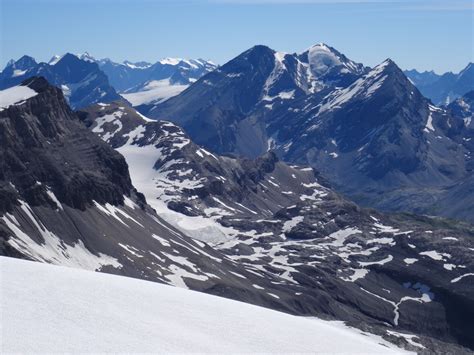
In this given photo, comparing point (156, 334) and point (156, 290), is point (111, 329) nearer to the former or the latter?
point (156, 334)

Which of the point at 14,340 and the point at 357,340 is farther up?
the point at 357,340

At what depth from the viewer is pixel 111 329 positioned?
72500 mm

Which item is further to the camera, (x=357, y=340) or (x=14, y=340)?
(x=357, y=340)

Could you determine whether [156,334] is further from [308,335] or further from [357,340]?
[357,340]

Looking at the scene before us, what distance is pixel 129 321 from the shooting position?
7556 cm

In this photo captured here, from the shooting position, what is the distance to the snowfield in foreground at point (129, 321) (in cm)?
6900

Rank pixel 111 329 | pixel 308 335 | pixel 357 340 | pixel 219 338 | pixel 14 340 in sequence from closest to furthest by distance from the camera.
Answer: pixel 14 340 < pixel 111 329 < pixel 219 338 < pixel 308 335 < pixel 357 340

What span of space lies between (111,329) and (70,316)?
3.97 m

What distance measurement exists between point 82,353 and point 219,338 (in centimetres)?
1609

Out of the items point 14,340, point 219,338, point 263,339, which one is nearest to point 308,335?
point 263,339

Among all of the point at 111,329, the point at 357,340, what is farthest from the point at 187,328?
the point at 357,340

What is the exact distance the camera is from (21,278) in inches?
3184

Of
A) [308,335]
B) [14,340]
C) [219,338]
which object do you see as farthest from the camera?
[308,335]

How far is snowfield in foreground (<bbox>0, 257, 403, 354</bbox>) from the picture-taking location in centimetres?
6900
